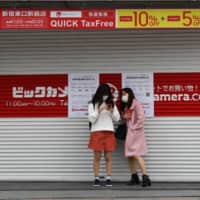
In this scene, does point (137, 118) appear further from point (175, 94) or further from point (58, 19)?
point (58, 19)

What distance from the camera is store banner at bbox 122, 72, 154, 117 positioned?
38.3ft

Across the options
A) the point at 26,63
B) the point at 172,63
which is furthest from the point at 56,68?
the point at 172,63

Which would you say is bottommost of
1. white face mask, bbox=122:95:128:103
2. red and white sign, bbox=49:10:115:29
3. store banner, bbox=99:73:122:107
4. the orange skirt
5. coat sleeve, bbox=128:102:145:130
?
the orange skirt

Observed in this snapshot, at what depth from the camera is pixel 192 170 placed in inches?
456

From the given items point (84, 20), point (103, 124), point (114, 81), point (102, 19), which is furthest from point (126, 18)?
point (103, 124)

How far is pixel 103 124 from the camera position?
11.0 metres

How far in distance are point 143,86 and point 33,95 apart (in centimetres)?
205

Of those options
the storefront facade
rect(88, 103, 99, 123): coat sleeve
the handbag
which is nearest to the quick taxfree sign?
the storefront facade

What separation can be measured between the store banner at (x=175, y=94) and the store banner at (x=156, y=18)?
1112 mm

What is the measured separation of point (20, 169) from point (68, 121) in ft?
4.13

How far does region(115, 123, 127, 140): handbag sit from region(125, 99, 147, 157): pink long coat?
11 centimetres

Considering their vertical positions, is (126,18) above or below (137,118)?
above

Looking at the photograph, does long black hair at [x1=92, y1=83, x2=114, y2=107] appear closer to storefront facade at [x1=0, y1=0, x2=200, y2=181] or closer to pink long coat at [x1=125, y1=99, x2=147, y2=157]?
pink long coat at [x1=125, y1=99, x2=147, y2=157]

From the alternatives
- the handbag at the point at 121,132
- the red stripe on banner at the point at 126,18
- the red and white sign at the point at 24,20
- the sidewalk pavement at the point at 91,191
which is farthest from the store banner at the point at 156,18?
the sidewalk pavement at the point at 91,191
